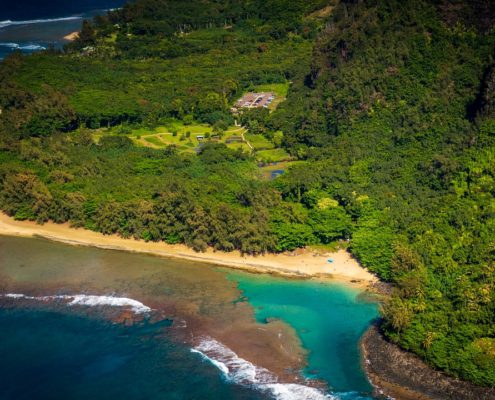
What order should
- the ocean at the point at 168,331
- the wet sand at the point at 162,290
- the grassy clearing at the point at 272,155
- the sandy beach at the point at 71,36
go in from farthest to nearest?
the sandy beach at the point at 71,36
the grassy clearing at the point at 272,155
the wet sand at the point at 162,290
the ocean at the point at 168,331

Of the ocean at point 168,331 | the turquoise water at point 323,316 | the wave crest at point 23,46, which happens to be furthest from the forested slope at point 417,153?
the wave crest at point 23,46

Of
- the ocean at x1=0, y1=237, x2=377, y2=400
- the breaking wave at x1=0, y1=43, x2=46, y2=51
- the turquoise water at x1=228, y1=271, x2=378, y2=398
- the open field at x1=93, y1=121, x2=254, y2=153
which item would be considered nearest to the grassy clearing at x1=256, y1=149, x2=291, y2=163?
the open field at x1=93, y1=121, x2=254, y2=153

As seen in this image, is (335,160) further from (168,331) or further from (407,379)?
(407,379)

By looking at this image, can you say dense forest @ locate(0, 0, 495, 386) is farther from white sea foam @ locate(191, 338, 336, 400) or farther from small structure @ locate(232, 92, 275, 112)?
white sea foam @ locate(191, 338, 336, 400)

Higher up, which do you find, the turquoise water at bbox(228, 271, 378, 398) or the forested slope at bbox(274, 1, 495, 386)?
the forested slope at bbox(274, 1, 495, 386)

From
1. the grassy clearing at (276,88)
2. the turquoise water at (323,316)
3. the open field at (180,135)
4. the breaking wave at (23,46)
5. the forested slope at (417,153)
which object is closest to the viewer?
the turquoise water at (323,316)

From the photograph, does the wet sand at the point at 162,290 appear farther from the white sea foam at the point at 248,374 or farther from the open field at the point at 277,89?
the open field at the point at 277,89
